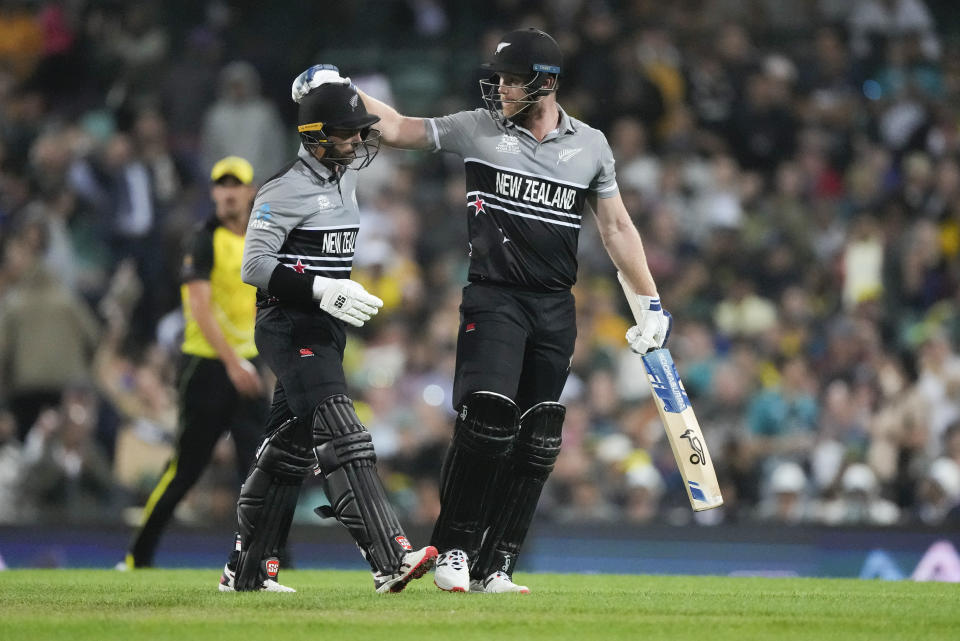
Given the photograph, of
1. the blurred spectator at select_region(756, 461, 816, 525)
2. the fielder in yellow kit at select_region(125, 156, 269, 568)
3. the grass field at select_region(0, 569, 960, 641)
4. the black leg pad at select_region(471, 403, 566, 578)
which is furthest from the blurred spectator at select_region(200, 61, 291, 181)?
the black leg pad at select_region(471, 403, 566, 578)

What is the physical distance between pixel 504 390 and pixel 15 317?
7992 mm

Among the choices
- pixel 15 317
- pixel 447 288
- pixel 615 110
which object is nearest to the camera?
pixel 15 317

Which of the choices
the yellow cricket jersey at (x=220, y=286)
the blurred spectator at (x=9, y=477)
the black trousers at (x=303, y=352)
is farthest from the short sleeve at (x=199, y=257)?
the blurred spectator at (x=9, y=477)

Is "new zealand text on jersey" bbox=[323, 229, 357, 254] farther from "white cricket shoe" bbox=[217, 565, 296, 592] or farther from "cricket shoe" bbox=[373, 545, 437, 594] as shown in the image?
"white cricket shoe" bbox=[217, 565, 296, 592]

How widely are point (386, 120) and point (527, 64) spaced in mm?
717

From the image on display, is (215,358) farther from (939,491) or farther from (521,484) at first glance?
(939,491)

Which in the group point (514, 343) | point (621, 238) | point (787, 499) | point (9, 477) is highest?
point (621, 238)

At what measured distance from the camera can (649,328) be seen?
7934 mm

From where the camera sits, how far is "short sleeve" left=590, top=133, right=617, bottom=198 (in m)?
7.75

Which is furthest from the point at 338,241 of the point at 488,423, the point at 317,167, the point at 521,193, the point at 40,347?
the point at 40,347

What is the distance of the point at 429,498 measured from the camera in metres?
12.9

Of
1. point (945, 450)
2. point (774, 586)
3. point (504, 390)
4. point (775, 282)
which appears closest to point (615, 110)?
point (775, 282)

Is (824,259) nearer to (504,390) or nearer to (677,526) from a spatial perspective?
(677,526)

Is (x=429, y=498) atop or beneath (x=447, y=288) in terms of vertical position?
beneath
